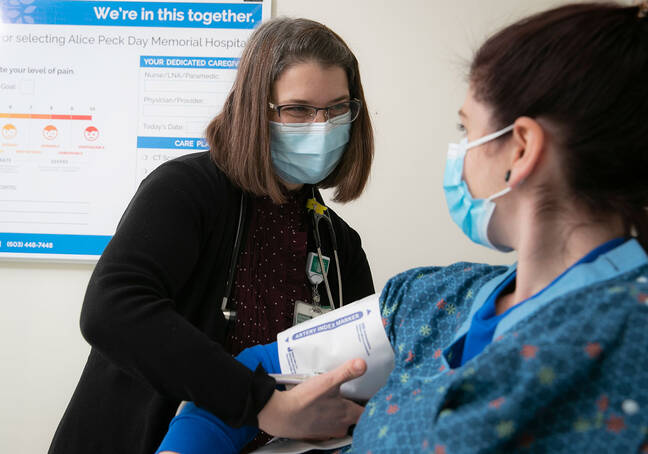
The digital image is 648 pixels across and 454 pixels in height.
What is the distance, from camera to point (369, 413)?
2.72ft

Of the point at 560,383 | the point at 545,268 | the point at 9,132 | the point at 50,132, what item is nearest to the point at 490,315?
the point at 545,268

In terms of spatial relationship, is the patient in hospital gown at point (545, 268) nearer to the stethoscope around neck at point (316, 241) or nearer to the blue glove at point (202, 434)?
the blue glove at point (202, 434)

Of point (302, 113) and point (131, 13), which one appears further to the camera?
point (131, 13)

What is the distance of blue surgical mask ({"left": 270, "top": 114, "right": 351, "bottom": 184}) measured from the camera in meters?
1.28

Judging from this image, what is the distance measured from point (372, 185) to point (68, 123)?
50.2 inches

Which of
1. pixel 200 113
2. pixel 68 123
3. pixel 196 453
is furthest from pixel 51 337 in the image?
pixel 196 453

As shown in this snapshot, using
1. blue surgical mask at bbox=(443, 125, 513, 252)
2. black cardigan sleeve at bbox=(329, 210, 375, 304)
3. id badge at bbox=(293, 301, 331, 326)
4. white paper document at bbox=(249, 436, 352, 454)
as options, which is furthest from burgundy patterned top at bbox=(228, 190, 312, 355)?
blue surgical mask at bbox=(443, 125, 513, 252)

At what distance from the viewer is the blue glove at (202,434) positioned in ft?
3.14

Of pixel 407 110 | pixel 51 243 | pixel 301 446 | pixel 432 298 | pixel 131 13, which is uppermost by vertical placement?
pixel 131 13

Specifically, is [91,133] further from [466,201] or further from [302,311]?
[466,201]

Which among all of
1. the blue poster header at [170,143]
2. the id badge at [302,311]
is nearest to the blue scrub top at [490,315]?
the id badge at [302,311]

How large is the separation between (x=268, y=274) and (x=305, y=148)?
30 cm

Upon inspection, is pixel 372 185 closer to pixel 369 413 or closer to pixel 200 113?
pixel 200 113

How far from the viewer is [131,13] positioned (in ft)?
7.51
